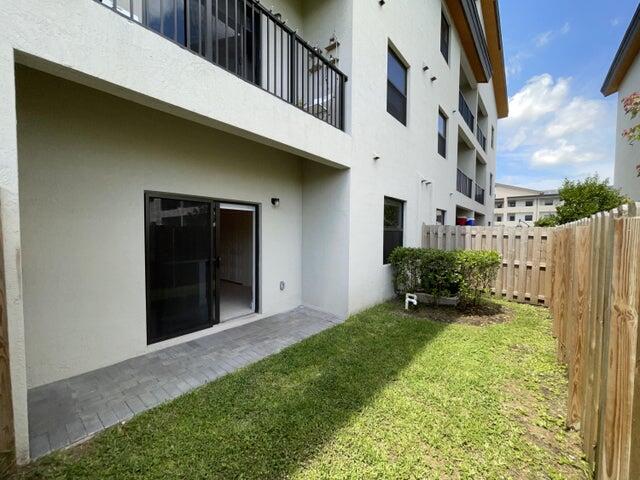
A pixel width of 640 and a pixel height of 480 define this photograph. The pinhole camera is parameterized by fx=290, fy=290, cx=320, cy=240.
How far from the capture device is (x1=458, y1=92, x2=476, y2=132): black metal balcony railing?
13555mm

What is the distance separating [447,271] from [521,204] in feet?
160

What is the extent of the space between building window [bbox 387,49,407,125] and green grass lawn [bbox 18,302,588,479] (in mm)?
6184

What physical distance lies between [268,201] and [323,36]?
364cm

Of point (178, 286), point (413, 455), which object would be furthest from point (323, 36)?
point (413, 455)

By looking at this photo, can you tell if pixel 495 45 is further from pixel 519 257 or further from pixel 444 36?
pixel 519 257

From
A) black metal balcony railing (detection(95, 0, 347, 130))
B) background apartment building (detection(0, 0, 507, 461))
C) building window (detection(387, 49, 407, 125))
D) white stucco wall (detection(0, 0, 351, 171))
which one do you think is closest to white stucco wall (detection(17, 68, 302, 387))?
background apartment building (detection(0, 0, 507, 461))

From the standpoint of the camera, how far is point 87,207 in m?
3.56

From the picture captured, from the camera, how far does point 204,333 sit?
192 inches

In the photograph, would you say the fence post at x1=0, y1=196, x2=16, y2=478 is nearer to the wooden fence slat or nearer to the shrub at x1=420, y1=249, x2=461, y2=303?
the wooden fence slat

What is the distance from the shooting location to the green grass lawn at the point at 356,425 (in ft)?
7.48

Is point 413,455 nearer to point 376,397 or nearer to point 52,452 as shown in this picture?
point 376,397

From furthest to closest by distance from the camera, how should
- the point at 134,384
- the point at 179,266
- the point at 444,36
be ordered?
the point at 444,36 < the point at 179,266 < the point at 134,384

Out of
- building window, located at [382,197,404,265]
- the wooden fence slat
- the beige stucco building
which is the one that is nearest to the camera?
the wooden fence slat

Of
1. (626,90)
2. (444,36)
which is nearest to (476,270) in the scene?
(444,36)
